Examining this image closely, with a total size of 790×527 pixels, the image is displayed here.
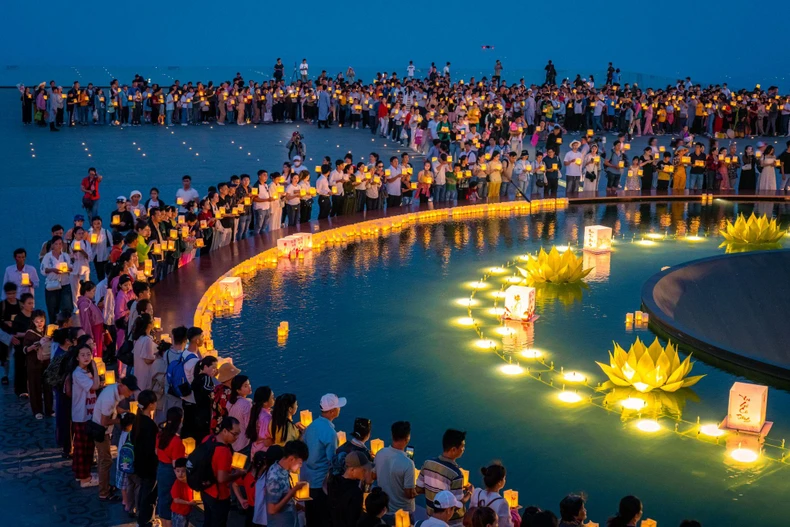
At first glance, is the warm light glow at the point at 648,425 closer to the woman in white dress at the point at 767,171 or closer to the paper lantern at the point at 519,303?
the paper lantern at the point at 519,303

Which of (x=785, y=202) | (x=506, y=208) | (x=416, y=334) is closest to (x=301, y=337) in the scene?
(x=416, y=334)

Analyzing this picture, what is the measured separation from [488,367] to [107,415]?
4133 millimetres

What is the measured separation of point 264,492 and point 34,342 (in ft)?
12.0

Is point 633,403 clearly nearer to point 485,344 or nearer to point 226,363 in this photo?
point 485,344

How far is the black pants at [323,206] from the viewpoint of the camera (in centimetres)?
1686

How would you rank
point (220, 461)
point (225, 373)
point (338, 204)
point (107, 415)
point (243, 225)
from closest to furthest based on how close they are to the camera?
point (220, 461) < point (107, 415) < point (225, 373) < point (243, 225) < point (338, 204)

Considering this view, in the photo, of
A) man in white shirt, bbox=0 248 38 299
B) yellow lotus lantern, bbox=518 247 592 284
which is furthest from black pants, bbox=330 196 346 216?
man in white shirt, bbox=0 248 38 299

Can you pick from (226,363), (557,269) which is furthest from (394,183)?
(226,363)

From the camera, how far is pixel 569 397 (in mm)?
9414

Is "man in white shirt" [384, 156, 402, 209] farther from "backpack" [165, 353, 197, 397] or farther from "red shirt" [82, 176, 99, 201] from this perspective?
"backpack" [165, 353, 197, 397]

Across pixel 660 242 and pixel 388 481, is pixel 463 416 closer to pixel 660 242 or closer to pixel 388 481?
pixel 388 481

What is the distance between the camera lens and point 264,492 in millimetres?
6383

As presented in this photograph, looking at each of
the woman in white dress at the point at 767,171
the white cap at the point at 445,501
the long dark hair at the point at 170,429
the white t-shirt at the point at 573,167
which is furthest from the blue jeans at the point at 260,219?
the white cap at the point at 445,501

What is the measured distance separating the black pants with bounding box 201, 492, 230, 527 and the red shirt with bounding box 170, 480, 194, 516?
157 millimetres
